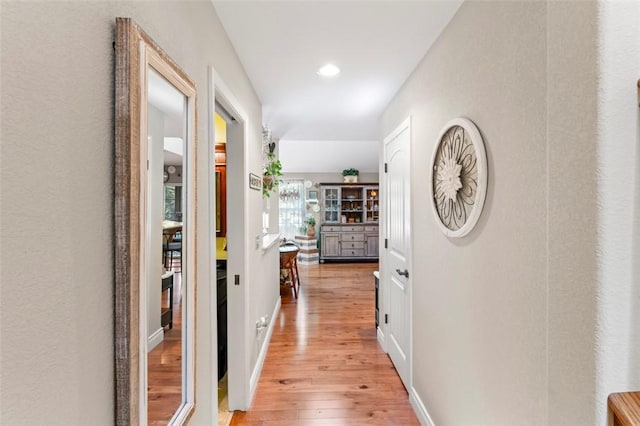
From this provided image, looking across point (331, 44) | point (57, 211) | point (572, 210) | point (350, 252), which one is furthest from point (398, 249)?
point (350, 252)

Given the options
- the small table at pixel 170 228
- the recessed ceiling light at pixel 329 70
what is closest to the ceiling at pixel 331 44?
the recessed ceiling light at pixel 329 70

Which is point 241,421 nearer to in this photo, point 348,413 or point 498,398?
point 348,413

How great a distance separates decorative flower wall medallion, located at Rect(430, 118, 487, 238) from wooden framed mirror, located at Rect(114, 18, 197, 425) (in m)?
1.18

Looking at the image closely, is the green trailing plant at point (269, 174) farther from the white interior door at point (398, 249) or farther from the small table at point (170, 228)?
the small table at point (170, 228)

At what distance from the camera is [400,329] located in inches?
101

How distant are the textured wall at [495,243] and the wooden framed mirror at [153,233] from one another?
1.17m

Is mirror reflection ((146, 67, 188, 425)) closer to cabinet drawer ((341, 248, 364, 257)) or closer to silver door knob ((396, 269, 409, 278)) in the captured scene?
silver door knob ((396, 269, 409, 278))

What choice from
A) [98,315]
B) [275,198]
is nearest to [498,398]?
[98,315]

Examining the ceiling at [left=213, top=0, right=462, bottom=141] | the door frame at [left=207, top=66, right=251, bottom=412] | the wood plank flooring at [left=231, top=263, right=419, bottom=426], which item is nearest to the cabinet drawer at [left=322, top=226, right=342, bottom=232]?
the wood plank flooring at [left=231, top=263, right=419, bottom=426]

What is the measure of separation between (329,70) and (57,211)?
6.56 feet

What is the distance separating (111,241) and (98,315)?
0.54 feet

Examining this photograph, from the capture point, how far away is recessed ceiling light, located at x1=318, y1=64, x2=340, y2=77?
215 cm

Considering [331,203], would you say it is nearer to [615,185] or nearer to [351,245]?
[351,245]

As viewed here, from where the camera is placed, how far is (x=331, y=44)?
184cm
